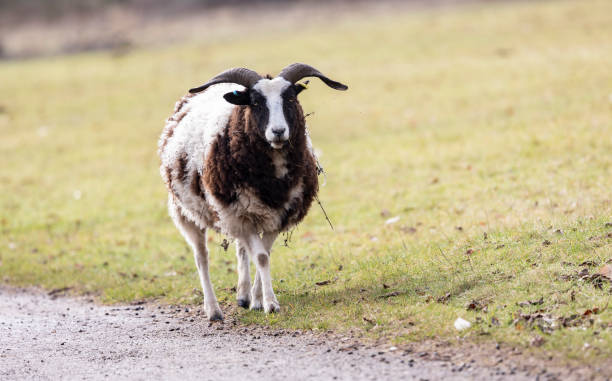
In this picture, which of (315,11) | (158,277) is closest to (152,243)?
(158,277)

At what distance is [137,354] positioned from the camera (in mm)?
8156

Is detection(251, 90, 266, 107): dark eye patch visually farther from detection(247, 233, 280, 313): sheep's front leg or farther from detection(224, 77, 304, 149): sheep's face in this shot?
detection(247, 233, 280, 313): sheep's front leg

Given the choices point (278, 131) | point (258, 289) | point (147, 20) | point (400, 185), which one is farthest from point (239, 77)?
point (147, 20)

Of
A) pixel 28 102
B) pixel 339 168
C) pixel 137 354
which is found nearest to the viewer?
pixel 137 354

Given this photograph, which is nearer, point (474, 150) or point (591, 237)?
point (591, 237)

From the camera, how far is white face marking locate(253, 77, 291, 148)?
8758 millimetres

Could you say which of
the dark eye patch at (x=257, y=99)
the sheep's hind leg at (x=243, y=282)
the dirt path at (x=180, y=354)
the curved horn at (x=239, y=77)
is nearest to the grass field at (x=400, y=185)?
the sheep's hind leg at (x=243, y=282)

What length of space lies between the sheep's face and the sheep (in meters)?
0.01

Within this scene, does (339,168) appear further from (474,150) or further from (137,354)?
(137,354)

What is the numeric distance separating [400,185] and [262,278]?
6.69m

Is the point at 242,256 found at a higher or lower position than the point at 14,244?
higher

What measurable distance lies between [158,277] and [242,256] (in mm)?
2496

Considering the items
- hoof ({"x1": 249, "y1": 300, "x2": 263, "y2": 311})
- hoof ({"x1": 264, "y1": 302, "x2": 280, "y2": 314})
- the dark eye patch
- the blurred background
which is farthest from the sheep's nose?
the blurred background

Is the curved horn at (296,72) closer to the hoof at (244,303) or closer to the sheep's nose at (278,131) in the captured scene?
the sheep's nose at (278,131)
